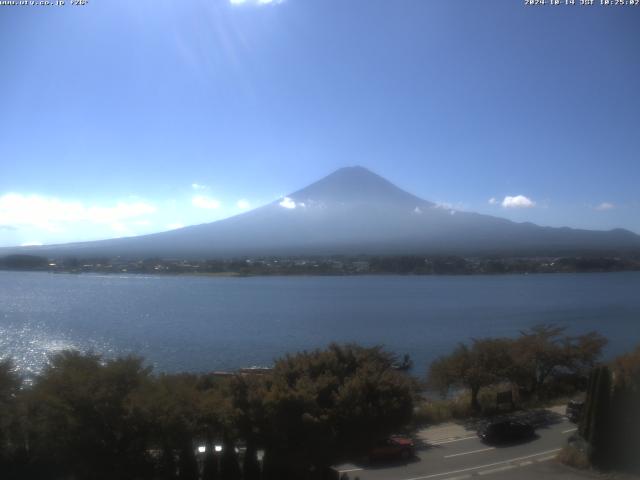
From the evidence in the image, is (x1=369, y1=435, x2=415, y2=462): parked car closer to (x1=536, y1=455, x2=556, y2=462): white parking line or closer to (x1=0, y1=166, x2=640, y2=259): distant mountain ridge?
(x1=536, y1=455, x2=556, y2=462): white parking line

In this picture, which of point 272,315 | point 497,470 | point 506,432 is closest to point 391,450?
point 497,470

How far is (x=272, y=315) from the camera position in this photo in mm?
31438

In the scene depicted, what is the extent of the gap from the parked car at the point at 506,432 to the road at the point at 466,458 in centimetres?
13

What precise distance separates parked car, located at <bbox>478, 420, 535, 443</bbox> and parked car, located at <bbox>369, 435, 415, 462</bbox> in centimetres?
141

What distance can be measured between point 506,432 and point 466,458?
3.76 ft

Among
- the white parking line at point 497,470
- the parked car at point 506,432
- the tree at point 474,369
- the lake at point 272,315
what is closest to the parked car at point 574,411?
the parked car at point 506,432

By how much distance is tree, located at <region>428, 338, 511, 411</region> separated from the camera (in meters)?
11.8

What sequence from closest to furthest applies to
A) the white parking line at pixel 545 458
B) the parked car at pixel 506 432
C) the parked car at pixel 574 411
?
the white parking line at pixel 545 458
the parked car at pixel 506 432
the parked car at pixel 574 411

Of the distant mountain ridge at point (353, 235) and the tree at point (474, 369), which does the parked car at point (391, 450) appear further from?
the distant mountain ridge at point (353, 235)

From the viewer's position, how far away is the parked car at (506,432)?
8922 mm

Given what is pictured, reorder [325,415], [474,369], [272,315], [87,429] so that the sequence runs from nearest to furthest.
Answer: [87,429]
[325,415]
[474,369]
[272,315]

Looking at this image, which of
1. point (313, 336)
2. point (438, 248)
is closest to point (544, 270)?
point (438, 248)

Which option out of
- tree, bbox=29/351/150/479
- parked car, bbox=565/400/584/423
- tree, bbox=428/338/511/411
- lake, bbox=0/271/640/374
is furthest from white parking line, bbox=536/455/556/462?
lake, bbox=0/271/640/374

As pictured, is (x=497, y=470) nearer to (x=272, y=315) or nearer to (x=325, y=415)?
(x=325, y=415)
